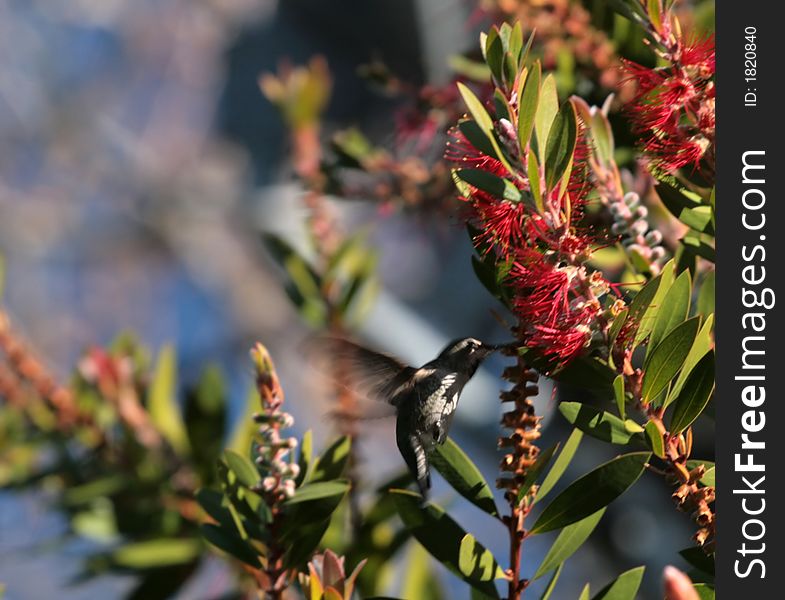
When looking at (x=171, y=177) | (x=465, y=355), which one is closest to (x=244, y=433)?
(x=465, y=355)

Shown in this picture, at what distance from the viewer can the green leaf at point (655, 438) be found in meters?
0.46

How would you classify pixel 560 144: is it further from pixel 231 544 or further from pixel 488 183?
pixel 231 544

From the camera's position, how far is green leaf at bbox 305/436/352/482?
599mm

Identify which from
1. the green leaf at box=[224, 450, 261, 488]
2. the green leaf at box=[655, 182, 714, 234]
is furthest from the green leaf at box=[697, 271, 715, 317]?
the green leaf at box=[224, 450, 261, 488]

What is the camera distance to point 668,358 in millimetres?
457

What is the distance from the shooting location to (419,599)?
735mm

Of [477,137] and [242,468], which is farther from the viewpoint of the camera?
[242,468]

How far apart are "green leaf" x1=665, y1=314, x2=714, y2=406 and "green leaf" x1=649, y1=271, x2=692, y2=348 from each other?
1 cm

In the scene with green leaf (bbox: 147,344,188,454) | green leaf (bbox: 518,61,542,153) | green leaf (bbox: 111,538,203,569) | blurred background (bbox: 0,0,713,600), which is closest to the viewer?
green leaf (bbox: 518,61,542,153)

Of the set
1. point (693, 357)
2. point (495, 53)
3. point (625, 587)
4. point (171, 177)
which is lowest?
point (625, 587)

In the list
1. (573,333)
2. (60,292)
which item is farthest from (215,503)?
(60,292)

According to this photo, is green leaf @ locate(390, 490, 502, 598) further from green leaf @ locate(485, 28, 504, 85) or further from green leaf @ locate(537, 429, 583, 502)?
green leaf @ locate(485, 28, 504, 85)

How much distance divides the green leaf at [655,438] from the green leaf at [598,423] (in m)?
0.01

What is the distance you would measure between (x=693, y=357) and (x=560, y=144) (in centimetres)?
13
